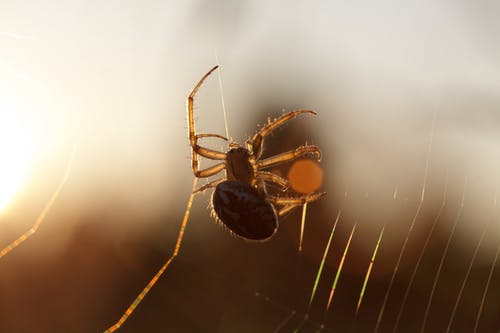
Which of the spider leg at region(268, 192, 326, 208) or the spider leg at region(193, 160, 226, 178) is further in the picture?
the spider leg at region(193, 160, 226, 178)

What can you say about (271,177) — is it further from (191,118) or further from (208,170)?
(191,118)

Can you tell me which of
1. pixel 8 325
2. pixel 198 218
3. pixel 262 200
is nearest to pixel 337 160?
pixel 262 200

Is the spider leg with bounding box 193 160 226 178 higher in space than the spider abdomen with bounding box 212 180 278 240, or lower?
higher

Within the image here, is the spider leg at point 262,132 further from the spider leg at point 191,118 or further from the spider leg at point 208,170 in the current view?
the spider leg at point 191,118

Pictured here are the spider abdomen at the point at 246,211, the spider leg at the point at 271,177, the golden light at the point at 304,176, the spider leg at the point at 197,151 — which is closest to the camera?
the spider abdomen at the point at 246,211

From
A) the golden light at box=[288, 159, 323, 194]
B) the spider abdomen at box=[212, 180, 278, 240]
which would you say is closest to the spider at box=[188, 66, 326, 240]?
the spider abdomen at box=[212, 180, 278, 240]

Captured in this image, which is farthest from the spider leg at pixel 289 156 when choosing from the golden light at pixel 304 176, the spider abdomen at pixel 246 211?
the spider abdomen at pixel 246 211

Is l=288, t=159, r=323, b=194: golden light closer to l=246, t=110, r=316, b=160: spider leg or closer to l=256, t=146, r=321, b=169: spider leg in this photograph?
l=256, t=146, r=321, b=169: spider leg

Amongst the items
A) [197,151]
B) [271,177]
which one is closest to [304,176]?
[271,177]
